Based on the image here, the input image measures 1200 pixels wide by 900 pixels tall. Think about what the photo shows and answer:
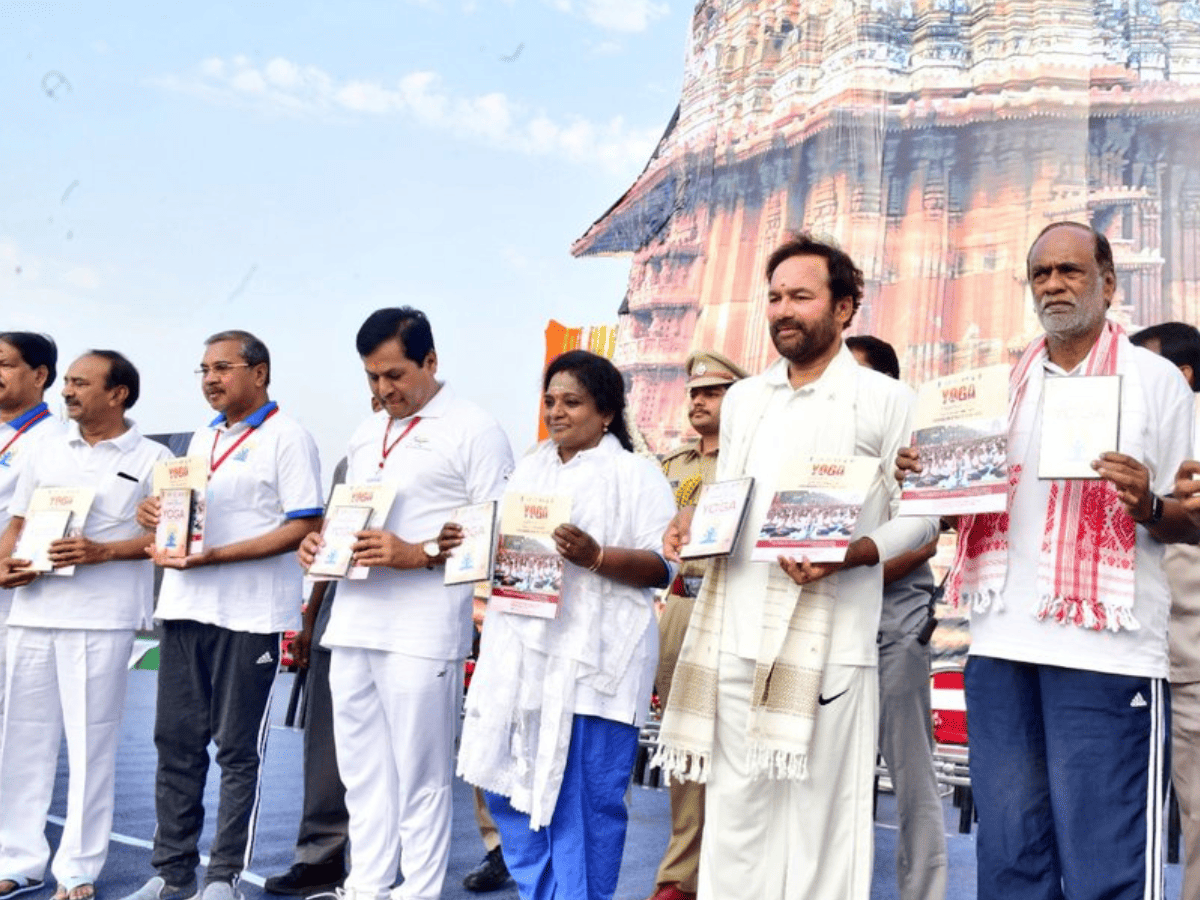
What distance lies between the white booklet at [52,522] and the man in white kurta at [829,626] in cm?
218

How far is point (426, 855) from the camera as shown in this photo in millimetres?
3445

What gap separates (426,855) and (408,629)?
60cm

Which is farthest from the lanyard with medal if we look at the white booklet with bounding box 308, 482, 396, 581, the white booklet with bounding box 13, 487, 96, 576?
the white booklet with bounding box 13, 487, 96, 576

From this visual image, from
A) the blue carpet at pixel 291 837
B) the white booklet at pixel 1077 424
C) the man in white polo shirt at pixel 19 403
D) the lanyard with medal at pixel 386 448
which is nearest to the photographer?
the white booklet at pixel 1077 424

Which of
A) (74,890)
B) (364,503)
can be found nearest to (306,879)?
(74,890)

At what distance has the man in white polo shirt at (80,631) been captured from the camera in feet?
13.2

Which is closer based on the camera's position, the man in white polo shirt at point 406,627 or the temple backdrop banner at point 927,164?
the man in white polo shirt at point 406,627

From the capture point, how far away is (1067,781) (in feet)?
7.77

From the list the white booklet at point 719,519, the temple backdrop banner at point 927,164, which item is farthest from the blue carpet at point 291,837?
the temple backdrop banner at point 927,164

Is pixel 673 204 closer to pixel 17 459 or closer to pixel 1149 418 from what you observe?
pixel 17 459

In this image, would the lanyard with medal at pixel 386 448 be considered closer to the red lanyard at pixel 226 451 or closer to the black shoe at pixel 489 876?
the red lanyard at pixel 226 451

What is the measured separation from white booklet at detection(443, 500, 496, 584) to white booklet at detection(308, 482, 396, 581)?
247mm

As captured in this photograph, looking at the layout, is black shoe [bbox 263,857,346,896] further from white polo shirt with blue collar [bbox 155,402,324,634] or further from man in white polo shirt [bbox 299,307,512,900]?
white polo shirt with blue collar [bbox 155,402,324,634]

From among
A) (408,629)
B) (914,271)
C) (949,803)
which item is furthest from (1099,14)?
(408,629)
